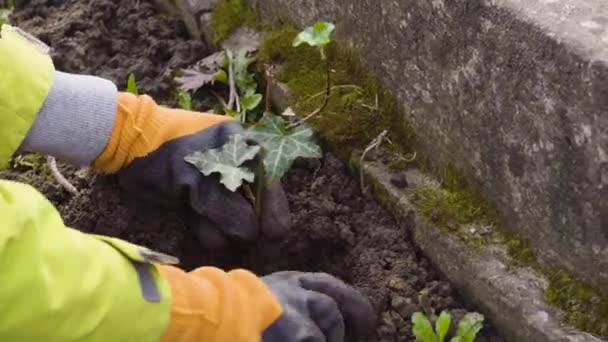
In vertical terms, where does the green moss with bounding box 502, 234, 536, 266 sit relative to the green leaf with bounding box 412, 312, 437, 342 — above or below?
above

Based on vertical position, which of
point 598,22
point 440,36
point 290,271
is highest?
point 598,22

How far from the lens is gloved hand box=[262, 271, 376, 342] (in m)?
1.68

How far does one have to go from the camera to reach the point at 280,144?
192 centimetres

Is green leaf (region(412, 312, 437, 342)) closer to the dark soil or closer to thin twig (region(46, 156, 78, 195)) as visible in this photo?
the dark soil

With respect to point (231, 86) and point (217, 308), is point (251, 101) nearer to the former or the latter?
point (231, 86)

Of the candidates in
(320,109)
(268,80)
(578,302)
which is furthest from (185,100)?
(578,302)

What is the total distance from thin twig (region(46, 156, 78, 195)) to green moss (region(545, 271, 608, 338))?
3.31 feet

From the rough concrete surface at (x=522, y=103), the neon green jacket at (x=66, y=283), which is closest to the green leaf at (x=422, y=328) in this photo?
the rough concrete surface at (x=522, y=103)

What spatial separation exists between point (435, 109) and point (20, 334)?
0.85 meters

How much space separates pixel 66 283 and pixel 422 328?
624 millimetres

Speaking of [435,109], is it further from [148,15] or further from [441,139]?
[148,15]

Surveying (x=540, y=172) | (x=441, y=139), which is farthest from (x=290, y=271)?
(x=540, y=172)

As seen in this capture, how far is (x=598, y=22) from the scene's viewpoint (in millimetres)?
1592

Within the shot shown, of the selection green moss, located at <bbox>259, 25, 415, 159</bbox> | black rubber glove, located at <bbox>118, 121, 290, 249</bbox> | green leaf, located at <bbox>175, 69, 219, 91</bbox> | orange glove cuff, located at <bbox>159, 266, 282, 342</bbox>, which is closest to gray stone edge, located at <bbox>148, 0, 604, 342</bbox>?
green moss, located at <bbox>259, 25, 415, 159</bbox>
